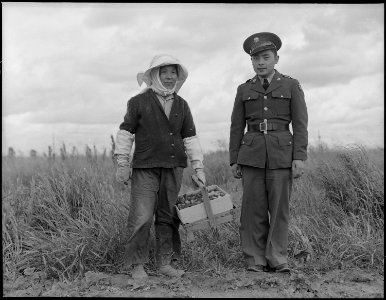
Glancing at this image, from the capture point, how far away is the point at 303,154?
4852mm

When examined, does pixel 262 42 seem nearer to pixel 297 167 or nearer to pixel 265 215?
pixel 297 167

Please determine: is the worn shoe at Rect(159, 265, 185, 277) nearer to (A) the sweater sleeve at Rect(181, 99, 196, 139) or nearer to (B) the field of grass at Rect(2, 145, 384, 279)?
(B) the field of grass at Rect(2, 145, 384, 279)

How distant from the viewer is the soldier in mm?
4871

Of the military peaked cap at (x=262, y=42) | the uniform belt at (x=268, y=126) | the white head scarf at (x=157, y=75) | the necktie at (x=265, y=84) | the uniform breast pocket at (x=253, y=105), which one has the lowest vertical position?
the uniform belt at (x=268, y=126)

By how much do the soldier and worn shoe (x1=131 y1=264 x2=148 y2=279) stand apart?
1.02 metres

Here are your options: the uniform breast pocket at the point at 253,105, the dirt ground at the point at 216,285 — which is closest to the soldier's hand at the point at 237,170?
the uniform breast pocket at the point at 253,105

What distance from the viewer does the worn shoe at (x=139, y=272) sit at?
4.74 metres

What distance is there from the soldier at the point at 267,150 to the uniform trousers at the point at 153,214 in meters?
0.68

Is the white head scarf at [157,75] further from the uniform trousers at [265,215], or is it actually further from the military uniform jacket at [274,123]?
the uniform trousers at [265,215]

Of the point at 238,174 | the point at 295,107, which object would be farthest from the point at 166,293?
the point at 295,107

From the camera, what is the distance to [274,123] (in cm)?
491

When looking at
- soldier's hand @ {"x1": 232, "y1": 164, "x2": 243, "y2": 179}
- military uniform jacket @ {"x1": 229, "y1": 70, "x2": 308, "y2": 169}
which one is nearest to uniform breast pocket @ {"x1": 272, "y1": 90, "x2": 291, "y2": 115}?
military uniform jacket @ {"x1": 229, "y1": 70, "x2": 308, "y2": 169}

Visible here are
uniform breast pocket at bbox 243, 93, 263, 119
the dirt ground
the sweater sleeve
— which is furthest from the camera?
the sweater sleeve

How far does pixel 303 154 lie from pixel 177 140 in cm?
121
